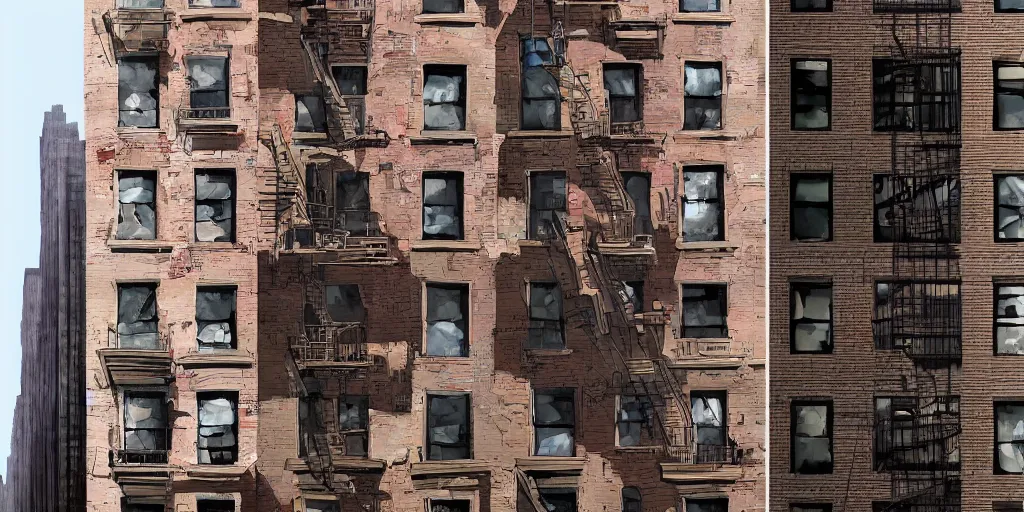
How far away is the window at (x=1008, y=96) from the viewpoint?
16328 mm

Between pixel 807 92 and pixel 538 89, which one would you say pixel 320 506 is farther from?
pixel 807 92

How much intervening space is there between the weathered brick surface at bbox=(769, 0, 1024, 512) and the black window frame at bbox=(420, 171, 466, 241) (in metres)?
5.32

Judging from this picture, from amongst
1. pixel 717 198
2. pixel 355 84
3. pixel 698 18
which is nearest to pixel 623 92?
pixel 698 18

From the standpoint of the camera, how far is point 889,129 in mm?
16219

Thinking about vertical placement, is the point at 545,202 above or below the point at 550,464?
above

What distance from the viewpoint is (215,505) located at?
15.0 metres

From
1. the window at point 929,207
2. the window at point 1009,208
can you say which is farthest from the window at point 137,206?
the window at point 1009,208

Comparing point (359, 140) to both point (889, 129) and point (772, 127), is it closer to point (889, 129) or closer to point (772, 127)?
point (772, 127)

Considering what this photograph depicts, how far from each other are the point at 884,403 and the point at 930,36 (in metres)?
6.27

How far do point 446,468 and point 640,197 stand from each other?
17.4 ft

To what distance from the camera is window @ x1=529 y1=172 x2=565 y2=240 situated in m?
15.2

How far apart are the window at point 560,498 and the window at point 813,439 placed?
13.2 feet

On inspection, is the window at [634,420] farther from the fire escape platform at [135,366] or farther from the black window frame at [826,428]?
the fire escape platform at [135,366]

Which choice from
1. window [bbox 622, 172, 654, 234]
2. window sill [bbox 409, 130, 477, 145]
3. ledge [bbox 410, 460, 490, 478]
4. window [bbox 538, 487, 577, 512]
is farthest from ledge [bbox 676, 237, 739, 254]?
ledge [bbox 410, 460, 490, 478]
